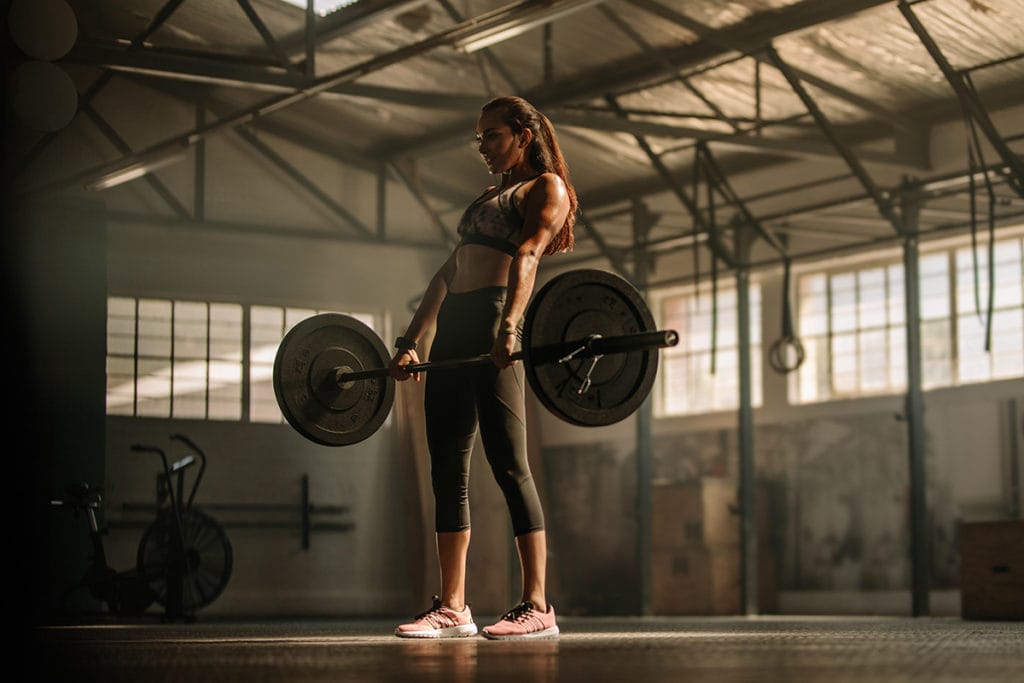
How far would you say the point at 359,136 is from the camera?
1227cm

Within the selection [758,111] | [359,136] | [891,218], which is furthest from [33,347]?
[891,218]

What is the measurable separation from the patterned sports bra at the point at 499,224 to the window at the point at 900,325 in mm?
6690

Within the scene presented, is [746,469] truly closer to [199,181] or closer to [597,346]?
[199,181]

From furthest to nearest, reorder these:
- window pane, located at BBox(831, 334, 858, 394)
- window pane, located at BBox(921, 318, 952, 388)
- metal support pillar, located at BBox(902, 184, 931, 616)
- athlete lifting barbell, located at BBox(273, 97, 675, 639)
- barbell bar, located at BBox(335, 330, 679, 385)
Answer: window pane, located at BBox(831, 334, 858, 394) < window pane, located at BBox(921, 318, 952, 388) < metal support pillar, located at BBox(902, 184, 931, 616) < athlete lifting barbell, located at BBox(273, 97, 675, 639) < barbell bar, located at BBox(335, 330, 679, 385)

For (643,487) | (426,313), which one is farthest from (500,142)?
(643,487)

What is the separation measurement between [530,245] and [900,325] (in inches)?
307

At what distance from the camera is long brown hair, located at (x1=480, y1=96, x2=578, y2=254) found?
3.84 m

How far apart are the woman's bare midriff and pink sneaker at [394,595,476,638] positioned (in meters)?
0.86

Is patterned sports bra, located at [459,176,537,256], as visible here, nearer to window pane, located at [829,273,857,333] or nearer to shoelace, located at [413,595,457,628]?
shoelace, located at [413,595,457,628]

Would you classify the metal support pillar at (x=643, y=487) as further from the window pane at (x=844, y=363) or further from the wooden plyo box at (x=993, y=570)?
the wooden plyo box at (x=993, y=570)

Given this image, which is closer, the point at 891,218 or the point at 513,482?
the point at 513,482

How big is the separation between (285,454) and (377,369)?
8.09m

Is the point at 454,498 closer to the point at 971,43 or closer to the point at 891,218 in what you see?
the point at 971,43

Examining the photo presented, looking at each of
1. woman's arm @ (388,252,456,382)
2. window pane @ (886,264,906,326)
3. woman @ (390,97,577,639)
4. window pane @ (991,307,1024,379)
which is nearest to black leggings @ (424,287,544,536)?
woman @ (390,97,577,639)
